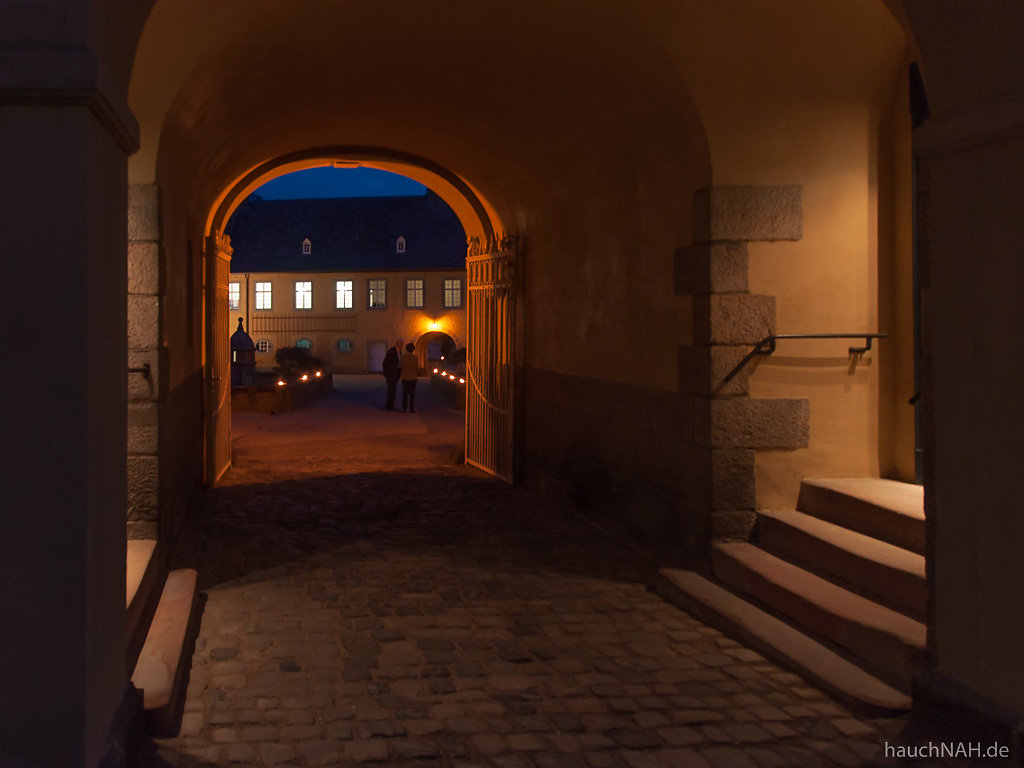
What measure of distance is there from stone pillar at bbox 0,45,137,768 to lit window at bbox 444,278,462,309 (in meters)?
39.0

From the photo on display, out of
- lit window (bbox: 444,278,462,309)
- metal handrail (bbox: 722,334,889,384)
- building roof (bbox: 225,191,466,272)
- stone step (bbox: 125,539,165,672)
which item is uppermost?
building roof (bbox: 225,191,466,272)

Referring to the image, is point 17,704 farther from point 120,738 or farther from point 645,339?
point 645,339

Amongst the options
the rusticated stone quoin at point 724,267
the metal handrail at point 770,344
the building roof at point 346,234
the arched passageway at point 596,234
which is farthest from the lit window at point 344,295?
the metal handrail at point 770,344

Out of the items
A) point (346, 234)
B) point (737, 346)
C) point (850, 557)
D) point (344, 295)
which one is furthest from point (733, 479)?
point (346, 234)

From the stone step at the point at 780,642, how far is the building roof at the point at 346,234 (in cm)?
3623

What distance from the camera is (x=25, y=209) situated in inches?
113

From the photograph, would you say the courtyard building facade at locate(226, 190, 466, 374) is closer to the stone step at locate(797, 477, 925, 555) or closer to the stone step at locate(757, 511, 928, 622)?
the stone step at locate(797, 477, 925, 555)

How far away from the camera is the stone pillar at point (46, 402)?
9.39 ft

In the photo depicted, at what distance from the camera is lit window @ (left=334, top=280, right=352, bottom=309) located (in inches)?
1686

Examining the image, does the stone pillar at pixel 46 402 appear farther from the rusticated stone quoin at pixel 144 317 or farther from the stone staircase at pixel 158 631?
the rusticated stone quoin at pixel 144 317

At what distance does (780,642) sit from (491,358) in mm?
6752

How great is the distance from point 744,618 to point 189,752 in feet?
9.44

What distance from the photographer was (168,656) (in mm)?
4363

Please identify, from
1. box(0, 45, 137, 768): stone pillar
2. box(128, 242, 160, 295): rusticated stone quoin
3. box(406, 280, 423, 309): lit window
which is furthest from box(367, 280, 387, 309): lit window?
box(0, 45, 137, 768): stone pillar
